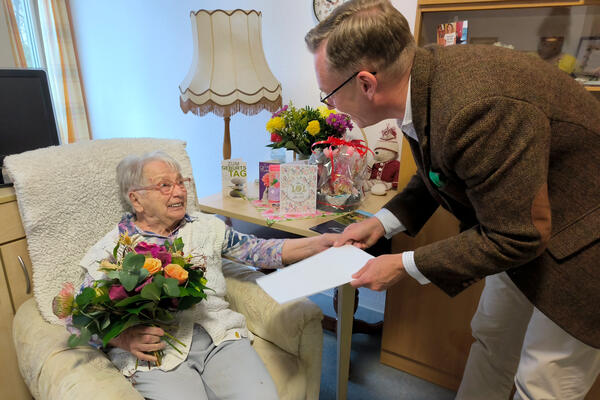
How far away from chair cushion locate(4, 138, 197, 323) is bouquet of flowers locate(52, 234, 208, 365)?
0.23m

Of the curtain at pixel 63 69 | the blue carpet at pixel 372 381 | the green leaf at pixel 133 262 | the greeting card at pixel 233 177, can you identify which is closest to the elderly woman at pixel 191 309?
the green leaf at pixel 133 262

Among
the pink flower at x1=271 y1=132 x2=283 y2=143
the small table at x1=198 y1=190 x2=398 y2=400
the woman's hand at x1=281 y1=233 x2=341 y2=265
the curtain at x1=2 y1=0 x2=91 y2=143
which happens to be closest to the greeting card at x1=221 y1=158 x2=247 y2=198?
the small table at x1=198 y1=190 x2=398 y2=400

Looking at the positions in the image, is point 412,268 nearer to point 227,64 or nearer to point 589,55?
point 589,55

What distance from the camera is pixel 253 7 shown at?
216 cm

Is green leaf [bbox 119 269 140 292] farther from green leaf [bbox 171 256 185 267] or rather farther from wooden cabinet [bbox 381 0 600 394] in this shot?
wooden cabinet [bbox 381 0 600 394]

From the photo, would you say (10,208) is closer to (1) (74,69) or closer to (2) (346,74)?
(2) (346,74)

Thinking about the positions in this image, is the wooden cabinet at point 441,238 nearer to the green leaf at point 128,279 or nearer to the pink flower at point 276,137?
the pink flower at point 276,137

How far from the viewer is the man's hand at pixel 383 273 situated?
897mm

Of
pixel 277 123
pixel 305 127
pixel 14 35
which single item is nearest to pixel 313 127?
pixel 305 127

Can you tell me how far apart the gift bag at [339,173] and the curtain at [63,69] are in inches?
107

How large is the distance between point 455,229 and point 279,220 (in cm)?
69

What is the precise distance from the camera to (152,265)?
3.19ft

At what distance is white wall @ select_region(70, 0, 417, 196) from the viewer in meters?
2.10

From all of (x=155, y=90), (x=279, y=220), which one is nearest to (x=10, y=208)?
(x=279, y=220)
